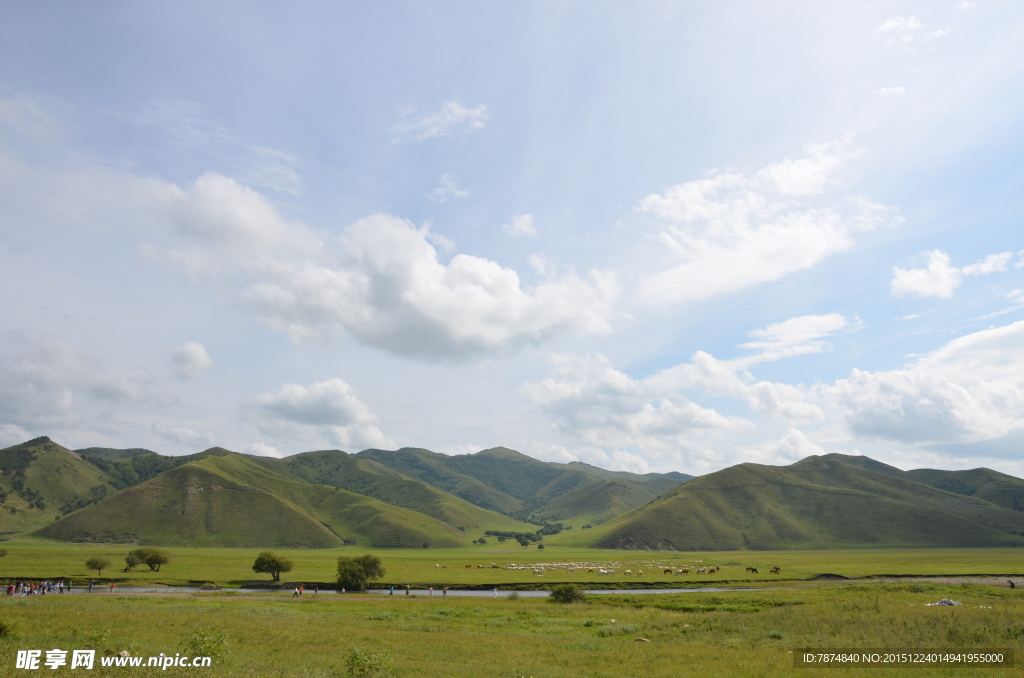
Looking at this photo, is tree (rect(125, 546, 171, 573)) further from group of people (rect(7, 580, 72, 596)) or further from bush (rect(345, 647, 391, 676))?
bush (rect(345, 647, 391, 676))

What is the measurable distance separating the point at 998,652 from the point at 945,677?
332 inches

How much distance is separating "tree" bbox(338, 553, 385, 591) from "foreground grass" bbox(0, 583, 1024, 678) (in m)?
20.0

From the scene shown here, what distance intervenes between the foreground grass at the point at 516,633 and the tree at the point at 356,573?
2002 centimetres

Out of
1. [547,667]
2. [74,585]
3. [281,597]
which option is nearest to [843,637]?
[547,667]

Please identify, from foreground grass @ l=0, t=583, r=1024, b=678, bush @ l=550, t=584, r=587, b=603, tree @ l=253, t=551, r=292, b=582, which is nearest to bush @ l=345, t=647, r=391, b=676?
foreground grass @ l=0, t=583, r=1024, b=678

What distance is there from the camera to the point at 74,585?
7800cm

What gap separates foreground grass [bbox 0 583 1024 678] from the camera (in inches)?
1068

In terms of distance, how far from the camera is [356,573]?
79938mm

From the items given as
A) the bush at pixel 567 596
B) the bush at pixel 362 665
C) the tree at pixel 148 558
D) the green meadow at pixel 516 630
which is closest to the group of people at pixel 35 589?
the green meadow at pixel 516 630

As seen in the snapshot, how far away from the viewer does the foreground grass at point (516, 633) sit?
27125 millimetres

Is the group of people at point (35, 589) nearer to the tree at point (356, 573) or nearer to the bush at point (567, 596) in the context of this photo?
the tree at point (356, 573)

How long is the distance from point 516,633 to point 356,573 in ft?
153

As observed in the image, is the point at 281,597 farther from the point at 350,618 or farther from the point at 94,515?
the point at 94,515

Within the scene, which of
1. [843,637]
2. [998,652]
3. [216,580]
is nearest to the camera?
[998,652]
